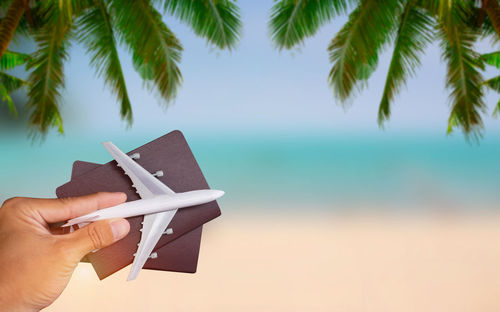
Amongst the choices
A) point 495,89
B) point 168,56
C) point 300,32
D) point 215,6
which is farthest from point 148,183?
point 495,89

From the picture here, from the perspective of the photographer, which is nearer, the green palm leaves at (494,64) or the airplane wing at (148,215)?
the airplane wing at (148,215)

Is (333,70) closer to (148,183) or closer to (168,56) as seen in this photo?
(168,56)

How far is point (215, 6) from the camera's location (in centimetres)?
552

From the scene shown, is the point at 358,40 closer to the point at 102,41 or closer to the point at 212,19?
the point at 212,19

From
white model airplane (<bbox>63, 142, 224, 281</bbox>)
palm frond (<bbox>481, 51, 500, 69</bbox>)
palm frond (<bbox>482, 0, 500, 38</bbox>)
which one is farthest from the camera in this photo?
palm frond (<bbox>481, 51, 500, 69</bbox>)

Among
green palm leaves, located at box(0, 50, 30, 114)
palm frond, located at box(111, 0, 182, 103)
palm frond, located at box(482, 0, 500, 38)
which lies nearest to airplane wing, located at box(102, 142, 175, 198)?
palm frond, located at box(111, 0, 182, 103)

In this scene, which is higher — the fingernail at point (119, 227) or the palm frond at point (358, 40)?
the palm frond at point (358, 40)

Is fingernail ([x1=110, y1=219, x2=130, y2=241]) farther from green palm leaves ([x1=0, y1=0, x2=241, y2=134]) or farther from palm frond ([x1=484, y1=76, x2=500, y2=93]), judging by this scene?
palm frond ([x1=484, y1=76, x2=500, y2=93])

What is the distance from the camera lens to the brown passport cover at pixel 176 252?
1698 millimetres

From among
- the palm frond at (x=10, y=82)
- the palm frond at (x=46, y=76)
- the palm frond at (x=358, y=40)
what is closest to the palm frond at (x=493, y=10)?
the palm frond at (x=358, y=40)

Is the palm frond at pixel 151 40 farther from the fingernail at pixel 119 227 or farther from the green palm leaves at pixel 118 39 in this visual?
the fingernail at pixel 119 227

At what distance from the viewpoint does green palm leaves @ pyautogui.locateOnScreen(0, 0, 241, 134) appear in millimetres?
5152

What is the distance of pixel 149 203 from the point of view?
1513mm

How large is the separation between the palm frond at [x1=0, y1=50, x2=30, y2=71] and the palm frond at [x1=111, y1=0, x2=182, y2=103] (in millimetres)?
2094
